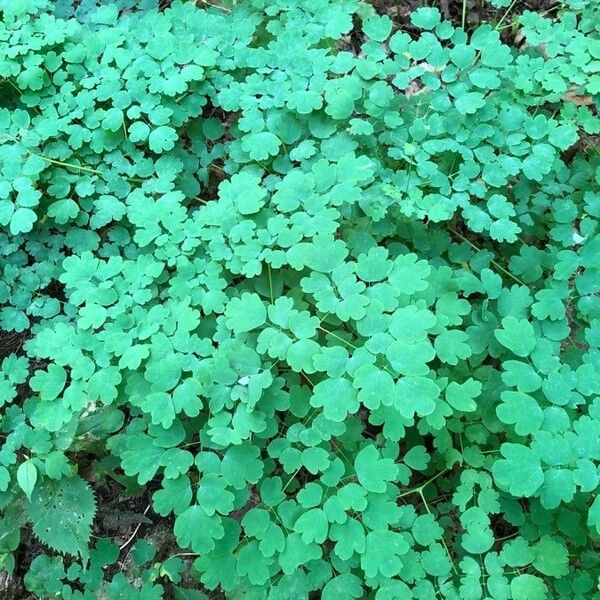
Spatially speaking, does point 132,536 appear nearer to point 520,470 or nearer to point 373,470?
point 373,470

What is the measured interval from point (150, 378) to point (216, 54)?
1398mm

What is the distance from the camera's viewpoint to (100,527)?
2545 mm

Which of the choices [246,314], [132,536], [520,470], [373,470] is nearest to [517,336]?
[520,470]

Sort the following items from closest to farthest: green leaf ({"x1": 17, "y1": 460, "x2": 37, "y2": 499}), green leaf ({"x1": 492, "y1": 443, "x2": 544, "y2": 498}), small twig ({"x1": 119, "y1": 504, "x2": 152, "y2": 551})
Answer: green leaf ({"x1": 492, "y1": 443, "x2": 544, "y2": 498}), green leaf ({"x1": 17, "y1": 460, "x2": 37, "y2": 499}), small twig ({"x1": 119, "y1": 504, "x2": 152, "y2": 551})

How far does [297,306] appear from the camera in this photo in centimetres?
219

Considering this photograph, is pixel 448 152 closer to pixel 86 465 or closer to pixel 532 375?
pixel 532 375

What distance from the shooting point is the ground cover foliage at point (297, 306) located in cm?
192

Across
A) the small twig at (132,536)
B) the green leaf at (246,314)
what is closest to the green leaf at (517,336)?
the green leaf at (246,314)

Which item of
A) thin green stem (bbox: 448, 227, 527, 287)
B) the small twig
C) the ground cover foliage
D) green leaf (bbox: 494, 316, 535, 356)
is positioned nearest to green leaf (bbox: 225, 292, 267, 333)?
the ground cover foliage

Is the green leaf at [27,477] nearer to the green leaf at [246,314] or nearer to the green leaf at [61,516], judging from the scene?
the green leaf at [61,516]

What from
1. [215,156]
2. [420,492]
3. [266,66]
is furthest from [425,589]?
[266,66]

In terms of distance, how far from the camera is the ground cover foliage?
1.92 meters

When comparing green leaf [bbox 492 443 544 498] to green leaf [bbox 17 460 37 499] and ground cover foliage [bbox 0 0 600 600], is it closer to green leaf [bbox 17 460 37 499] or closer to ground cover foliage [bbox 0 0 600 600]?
ground cover foliage [bbox 0 0 600 600]

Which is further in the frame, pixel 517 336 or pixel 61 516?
pixel 61 516
